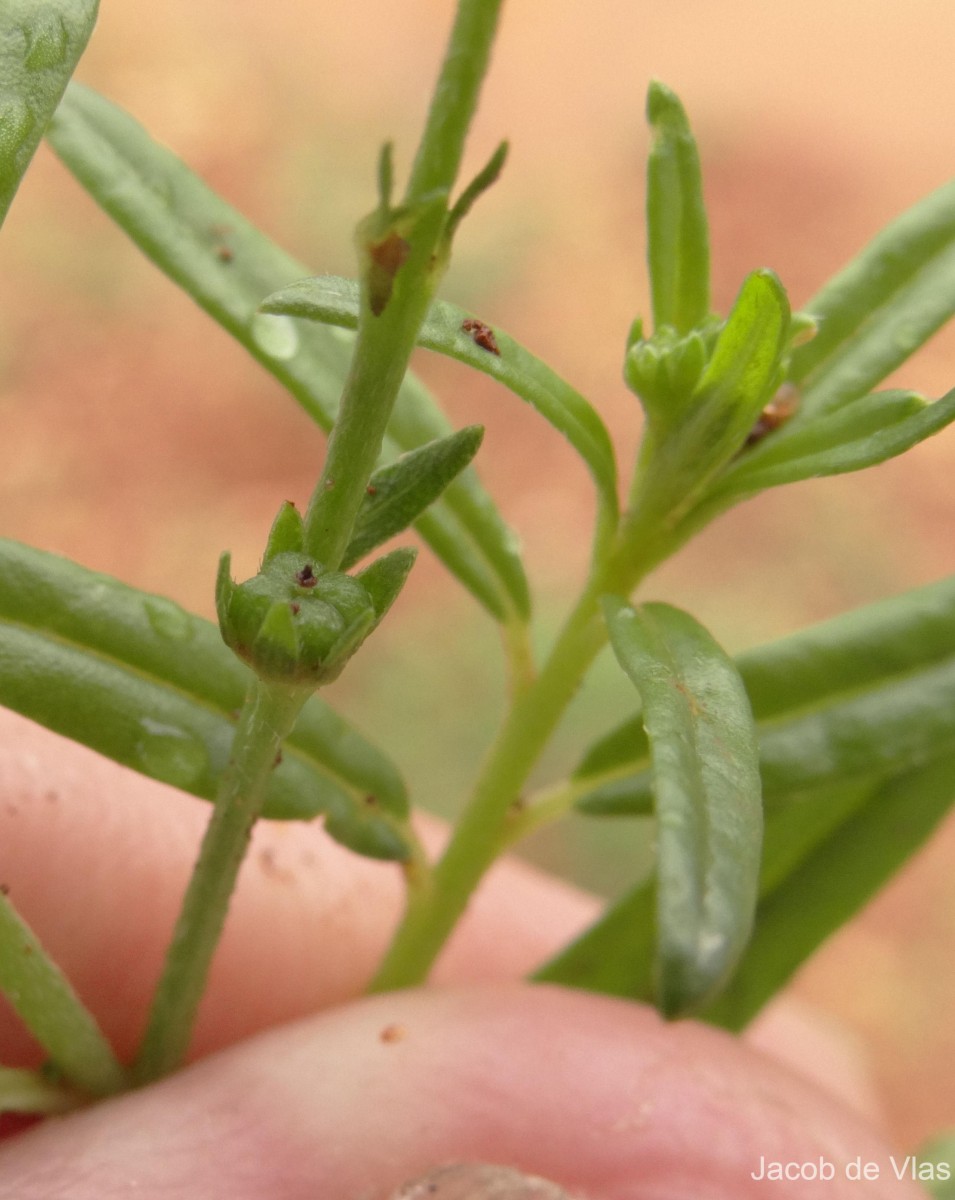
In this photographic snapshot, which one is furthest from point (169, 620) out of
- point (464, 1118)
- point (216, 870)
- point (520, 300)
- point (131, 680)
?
point (520, 300)

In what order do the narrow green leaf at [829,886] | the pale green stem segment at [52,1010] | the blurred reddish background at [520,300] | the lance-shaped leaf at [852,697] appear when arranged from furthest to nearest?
the blurred reddish background at [520,300] → the narrow green leaf at [829,886] → the lance-shaped leaf at [852,697] → the pale green stem segment at [52,1010]

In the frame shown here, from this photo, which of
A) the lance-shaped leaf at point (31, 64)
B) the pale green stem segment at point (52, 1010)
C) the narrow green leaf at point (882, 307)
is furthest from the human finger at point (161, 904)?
the narrow green leaf at point (882, 307)

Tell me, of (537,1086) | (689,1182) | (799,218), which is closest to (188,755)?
(537,1086)

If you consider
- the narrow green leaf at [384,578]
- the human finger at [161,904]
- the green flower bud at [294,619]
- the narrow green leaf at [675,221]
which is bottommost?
the human finger at [161,904]

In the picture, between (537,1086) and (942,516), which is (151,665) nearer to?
(537,1086)

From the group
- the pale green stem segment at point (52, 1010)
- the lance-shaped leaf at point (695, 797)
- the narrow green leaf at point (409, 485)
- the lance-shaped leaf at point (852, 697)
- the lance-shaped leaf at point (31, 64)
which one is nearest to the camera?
the lance-shaped leaf at point (695, 797)

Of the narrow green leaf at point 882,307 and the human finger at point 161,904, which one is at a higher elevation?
the narrow green leaf at point 882,307

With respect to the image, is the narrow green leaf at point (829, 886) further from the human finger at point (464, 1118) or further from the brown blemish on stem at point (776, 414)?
the brown blemish on stem at point (776, 414)

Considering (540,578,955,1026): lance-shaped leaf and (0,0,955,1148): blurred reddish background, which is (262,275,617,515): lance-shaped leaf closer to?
(540,578,955,1026): lance-shaped leaf
